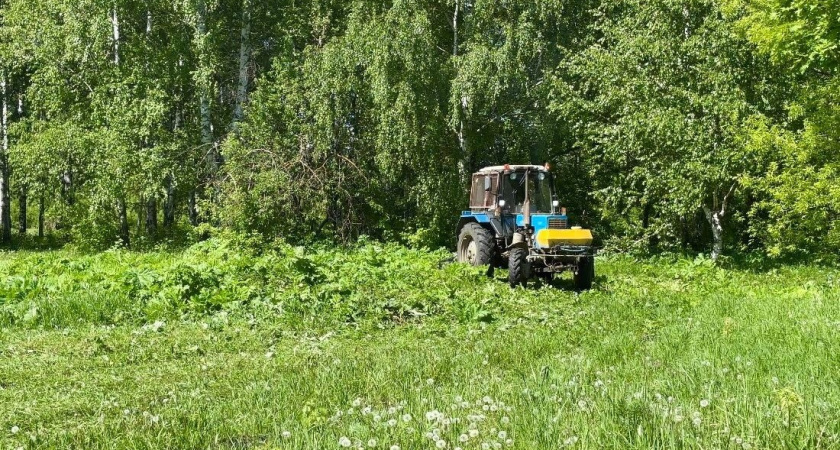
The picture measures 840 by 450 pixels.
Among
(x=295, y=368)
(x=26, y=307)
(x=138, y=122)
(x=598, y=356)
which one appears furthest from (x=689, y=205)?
Result: (x=138, y=122)

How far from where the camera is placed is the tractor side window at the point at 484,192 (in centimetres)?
1185

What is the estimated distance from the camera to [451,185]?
18.1m

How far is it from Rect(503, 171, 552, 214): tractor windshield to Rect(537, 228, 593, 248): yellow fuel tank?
1.31 m

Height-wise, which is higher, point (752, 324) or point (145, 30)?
point (145, 30)

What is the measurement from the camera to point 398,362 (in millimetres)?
5262

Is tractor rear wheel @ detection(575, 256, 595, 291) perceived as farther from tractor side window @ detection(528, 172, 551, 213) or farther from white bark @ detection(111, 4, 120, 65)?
white bark @ detection(111, 4, 120, 65)

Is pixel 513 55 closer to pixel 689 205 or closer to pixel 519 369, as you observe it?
pixel 689 205

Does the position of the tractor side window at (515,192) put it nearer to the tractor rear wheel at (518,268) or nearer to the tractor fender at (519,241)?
the tractor fender at (519,241)

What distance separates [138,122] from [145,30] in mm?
4170

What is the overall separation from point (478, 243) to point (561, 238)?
193 centimetres

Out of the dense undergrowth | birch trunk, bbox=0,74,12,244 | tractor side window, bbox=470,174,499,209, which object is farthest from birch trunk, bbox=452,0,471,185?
birch trunk, bbox=0,74,12,244

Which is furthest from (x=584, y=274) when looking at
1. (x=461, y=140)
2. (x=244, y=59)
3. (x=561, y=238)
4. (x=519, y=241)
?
(x=244, y=59)

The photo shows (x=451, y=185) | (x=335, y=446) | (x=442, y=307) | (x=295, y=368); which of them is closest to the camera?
(x=335, y=446)

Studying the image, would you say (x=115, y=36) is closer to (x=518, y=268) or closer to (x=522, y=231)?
(x=522, y=231)
